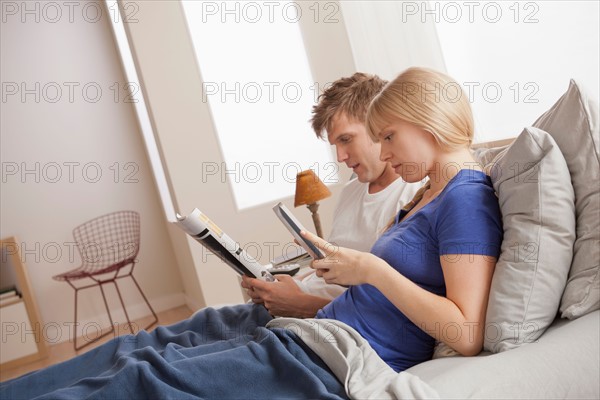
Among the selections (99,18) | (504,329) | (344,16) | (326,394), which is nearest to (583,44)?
(504,329)

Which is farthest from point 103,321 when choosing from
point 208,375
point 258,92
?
point 208,375

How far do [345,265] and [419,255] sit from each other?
17 cm

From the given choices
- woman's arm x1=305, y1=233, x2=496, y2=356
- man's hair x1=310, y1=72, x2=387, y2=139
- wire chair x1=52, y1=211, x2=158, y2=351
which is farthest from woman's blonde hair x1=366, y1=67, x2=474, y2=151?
wire chair x1=52, y1=211, x2=158, y2=351

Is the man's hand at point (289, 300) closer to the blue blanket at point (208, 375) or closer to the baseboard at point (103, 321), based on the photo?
the blue blanket at point (208, 375)

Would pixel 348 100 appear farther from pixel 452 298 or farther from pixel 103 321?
pixel 103 321

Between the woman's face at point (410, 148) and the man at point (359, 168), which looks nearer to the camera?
the woman's face at point (410, 148)

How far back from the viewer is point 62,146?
17.2 ft

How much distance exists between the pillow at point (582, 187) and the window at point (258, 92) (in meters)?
3.09

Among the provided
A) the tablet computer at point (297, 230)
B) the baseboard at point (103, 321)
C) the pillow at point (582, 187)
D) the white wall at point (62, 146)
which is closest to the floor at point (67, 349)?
the baseboard at point (103, 321)

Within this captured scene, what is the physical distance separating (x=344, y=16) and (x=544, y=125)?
8.80 ft

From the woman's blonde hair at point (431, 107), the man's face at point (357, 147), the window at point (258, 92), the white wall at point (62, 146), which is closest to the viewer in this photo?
the woman's blonde hair at point (431, 107)

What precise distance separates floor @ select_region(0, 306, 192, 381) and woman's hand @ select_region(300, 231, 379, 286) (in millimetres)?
3393

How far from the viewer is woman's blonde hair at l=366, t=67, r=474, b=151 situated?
153 centimetres

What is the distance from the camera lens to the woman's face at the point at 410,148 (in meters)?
1.55
